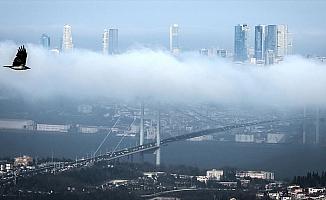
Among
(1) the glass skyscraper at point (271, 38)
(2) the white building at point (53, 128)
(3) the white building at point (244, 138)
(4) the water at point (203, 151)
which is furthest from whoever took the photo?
(1) the glass skyscraper at point (271, 38)

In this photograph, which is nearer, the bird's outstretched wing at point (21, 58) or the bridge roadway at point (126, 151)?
the bird's outstretched wing at point (21, 58)

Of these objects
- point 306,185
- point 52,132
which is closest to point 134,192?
point 306,185

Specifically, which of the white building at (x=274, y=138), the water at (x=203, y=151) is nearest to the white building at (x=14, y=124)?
the water at (x=203, y=151)

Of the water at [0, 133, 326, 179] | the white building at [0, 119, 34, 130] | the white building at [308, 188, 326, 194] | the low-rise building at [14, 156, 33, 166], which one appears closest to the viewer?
the white building at [308, 188, 326, 194]

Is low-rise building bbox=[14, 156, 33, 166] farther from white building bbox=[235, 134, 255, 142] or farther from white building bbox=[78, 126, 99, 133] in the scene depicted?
white building bbox=[235, 134, 255, 142]

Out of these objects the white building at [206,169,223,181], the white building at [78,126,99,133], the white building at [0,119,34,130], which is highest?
the white building at [0,119,34,130]

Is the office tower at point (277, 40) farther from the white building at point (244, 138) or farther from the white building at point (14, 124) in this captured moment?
the white building at point (14, 124)

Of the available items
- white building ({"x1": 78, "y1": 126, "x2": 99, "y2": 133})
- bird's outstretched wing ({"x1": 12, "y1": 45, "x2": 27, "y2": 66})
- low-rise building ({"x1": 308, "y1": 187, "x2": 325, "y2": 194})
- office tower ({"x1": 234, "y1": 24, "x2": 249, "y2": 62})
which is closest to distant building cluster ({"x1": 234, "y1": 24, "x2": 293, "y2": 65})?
office tower ({"x1": 234, "y1": 24, "x2": 249, "y2": 62})
